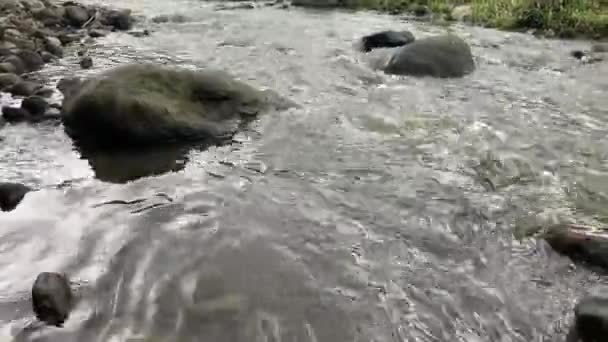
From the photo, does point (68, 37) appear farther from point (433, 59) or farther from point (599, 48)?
point (599, 48)

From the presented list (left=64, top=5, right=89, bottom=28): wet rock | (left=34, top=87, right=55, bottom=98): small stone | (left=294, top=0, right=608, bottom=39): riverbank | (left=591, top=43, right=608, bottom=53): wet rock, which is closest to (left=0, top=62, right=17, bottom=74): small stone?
(left=34, top=87, right=55, bottom=98): small stone

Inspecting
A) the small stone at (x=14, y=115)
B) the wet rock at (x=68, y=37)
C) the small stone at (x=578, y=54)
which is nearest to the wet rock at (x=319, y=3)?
the wet rock at (x=68, y=37)

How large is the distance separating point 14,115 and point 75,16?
27.7 feet

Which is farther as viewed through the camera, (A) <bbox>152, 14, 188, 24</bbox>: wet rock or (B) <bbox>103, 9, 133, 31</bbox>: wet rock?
(A) <bbox>152, 14, 188, 24</bbox>: wet rock

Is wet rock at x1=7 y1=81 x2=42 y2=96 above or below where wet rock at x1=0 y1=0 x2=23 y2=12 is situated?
below

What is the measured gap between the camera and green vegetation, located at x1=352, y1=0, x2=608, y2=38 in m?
14.5

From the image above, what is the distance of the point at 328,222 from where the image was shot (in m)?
4.90

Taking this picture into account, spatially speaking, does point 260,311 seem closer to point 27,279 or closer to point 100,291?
point 100,291

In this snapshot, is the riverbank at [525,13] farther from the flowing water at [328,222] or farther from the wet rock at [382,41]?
the flowing water at [328,222]

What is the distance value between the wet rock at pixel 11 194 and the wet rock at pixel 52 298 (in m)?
1.59

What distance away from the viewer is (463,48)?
35.3 ft

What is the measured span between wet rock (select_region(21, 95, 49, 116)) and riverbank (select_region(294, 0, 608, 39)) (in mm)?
12252

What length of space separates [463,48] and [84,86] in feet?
22.8

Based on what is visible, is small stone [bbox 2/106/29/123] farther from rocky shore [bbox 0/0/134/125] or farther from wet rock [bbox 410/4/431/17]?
wet rock [bbox 410/4/431/17]
